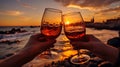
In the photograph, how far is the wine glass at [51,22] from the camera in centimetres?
204

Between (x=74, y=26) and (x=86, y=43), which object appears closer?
(x=74, y=26)

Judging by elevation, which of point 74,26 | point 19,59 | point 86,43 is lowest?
point 19,59

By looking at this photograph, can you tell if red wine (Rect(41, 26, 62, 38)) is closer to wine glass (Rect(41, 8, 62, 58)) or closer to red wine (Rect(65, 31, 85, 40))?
wine glass (Rect(41, 8, 62, 58))

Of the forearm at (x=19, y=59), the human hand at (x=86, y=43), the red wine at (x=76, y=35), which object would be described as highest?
the red wine at (x=76, y=35)

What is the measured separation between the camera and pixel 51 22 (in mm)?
2033

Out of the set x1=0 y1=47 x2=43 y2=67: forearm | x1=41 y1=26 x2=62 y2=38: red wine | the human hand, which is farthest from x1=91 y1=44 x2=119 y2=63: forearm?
x1=0 y1=47 x2=43 y2=67: forearm

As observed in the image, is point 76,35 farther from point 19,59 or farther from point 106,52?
point 19,59

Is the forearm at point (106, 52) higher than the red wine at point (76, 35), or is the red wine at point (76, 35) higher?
the red wine at point (76, 35)

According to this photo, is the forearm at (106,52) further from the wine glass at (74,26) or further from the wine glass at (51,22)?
the wine glass at (51,22)

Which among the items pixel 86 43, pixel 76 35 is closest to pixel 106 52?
pixel 86 43

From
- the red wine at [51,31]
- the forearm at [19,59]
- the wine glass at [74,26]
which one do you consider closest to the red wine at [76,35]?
the wine glass at [74,26]

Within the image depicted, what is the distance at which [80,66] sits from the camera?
7270 millimetres

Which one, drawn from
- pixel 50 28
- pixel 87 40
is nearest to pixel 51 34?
pixel 50 28

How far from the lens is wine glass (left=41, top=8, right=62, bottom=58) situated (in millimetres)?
2035
